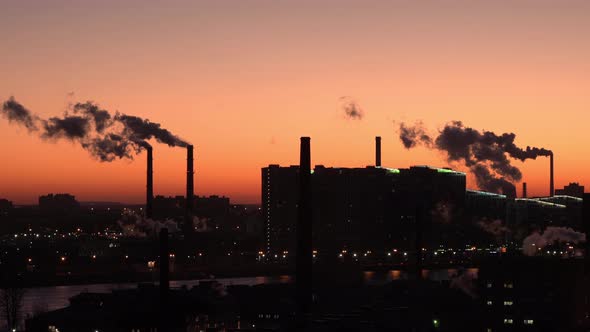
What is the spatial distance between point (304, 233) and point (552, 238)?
90.6 feet

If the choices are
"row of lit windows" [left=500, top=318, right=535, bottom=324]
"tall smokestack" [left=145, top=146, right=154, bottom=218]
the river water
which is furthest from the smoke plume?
"tall smokestack" [left=145, top=146, right=154, bottom=218]

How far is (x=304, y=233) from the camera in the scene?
5406cm

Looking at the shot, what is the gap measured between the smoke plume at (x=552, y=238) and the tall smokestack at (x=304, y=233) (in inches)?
931

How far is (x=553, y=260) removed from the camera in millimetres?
61969

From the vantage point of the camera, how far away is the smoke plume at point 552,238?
71250mm

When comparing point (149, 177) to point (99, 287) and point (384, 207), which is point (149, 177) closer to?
point (99, 287)

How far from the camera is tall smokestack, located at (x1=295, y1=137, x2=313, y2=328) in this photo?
53625 mm

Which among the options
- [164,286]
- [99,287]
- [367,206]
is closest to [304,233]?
[164,286]

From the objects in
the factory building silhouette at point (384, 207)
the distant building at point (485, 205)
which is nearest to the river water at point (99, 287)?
the distant building at point (485, 205)

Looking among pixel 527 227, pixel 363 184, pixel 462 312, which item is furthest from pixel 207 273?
pixel 462 312

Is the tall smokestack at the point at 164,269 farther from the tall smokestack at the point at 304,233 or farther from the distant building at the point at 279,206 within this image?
the distant building at the point at 279,206

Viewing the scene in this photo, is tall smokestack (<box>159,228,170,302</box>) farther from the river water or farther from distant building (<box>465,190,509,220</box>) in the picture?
distant building (<box>465,190,509,220</box>)

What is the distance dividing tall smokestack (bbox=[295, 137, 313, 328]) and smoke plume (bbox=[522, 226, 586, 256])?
77.5ft

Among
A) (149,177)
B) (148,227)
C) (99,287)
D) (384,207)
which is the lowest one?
(99,287)
